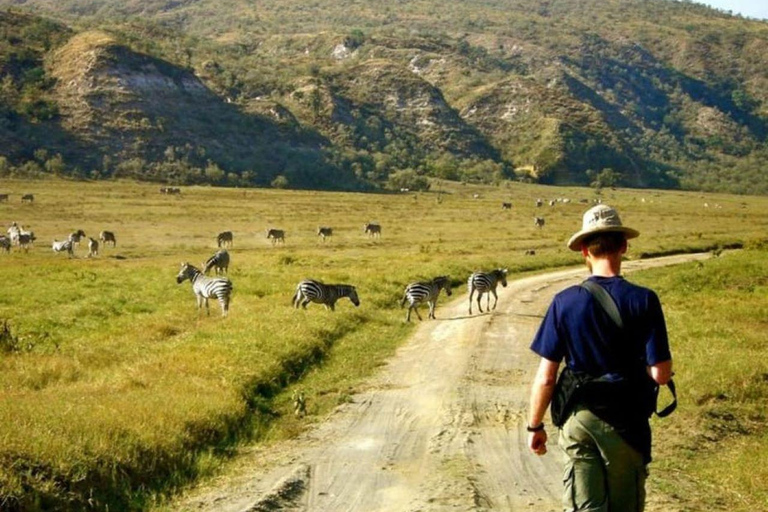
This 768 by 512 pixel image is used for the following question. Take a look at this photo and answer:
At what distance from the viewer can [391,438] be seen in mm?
11883

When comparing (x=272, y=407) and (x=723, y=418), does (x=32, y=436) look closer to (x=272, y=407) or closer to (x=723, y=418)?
(x=272, y=407)

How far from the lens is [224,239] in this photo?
5203 cm

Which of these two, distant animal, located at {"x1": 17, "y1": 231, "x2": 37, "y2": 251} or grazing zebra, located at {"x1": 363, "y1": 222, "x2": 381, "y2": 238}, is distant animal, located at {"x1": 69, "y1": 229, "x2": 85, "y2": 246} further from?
grazing zebra, located at {"x1": 363, "y1": 222, "x2": 381, "y2": 238}

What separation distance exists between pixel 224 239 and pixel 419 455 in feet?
140

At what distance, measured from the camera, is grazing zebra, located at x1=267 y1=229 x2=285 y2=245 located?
180 feet

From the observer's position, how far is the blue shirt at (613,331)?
18.7 feet

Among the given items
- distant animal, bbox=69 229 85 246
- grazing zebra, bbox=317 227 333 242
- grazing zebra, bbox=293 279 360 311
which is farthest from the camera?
grazing zebra, bbox=317 227 333 242

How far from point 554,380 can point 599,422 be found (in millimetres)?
444

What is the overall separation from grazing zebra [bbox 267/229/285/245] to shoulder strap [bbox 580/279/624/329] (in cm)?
4969

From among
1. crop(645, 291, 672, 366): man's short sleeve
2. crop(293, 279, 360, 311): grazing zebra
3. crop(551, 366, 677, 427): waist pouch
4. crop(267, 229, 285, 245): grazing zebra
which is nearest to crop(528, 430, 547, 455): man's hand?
crop(551, 366, 677, 427): waist pouch

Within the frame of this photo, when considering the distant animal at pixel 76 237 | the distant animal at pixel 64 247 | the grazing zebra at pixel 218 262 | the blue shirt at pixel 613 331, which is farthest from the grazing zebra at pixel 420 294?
the distant animal at pixel 76 237

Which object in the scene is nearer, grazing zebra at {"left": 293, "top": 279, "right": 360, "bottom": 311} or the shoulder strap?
the shoulder strap

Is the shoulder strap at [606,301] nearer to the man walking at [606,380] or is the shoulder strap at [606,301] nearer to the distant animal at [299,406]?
the man walking at [606,380]

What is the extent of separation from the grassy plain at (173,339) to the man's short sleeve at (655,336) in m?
6.11
